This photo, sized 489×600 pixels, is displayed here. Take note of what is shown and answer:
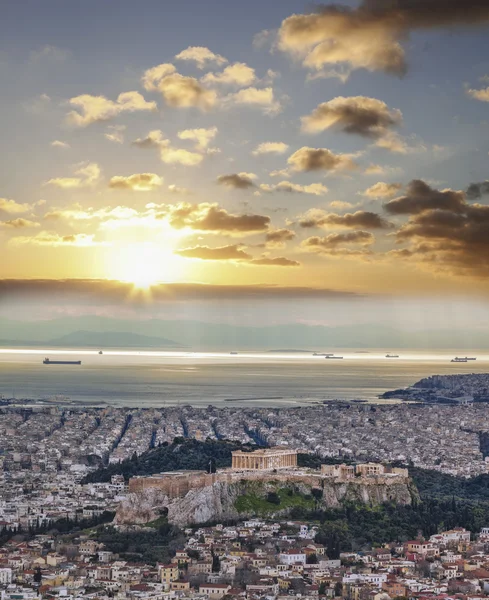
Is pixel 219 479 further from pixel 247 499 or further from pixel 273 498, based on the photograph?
pixel 273 498

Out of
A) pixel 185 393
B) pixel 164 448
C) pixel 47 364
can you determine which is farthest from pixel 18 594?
pixel 47 364

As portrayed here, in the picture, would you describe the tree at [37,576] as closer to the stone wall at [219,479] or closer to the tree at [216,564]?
the tree at [216,564]

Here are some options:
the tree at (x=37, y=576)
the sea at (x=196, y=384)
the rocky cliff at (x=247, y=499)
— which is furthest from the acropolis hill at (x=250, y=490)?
the sea at (x=196, y=384)

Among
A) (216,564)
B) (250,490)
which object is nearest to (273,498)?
(250,490)

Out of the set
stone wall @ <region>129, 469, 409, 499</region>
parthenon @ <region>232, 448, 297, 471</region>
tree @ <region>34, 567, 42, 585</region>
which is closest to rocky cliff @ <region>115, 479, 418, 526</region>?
stone wall @ <region>129, 469, 409, 499</region>

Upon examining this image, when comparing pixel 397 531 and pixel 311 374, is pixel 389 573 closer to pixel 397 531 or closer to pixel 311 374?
pixel 397 531
